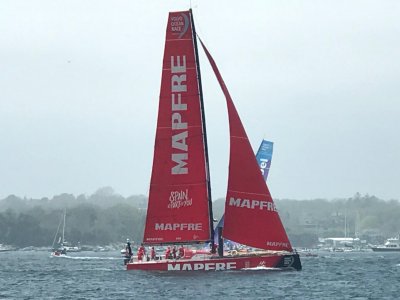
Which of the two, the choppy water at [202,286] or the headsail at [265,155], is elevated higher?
the headsail at [265,155]

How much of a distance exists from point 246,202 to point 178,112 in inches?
272

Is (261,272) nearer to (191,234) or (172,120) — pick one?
(191,234)

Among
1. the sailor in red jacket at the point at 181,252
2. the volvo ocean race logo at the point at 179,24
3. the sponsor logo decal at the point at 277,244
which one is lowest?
the sailor in red jacket at the point at 181,252

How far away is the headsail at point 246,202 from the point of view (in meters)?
65.4

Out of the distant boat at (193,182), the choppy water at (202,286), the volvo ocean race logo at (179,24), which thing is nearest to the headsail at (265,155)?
the choppy water at (202,286)

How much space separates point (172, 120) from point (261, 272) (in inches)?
423

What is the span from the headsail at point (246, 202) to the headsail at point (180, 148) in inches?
65.2

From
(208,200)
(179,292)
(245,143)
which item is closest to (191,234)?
(208,200)

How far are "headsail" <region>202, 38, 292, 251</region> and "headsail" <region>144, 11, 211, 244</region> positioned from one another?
5.44ft

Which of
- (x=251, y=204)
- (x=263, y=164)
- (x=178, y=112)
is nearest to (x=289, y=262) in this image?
(x=251, y=204)

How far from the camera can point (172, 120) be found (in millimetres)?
66062

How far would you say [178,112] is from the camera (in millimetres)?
66000

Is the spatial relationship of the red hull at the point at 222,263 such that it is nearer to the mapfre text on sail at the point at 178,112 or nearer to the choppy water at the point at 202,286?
the choppy water at the point at 202,286

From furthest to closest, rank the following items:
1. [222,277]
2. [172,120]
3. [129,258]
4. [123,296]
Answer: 1. [129,258]
2. [172,120]
3. [222,277]
4. [123,296]
